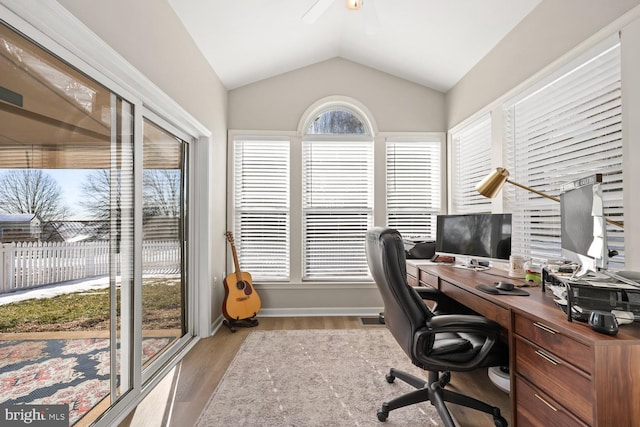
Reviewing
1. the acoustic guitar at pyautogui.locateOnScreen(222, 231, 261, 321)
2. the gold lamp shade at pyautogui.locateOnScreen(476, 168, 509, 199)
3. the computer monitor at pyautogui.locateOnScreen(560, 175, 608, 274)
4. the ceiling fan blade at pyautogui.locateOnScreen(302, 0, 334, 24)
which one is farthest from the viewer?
the acoustic guitar at pyautogui.locateOnScreen(222, 231, 261, 321)

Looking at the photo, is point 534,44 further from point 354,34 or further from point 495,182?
point 354,34

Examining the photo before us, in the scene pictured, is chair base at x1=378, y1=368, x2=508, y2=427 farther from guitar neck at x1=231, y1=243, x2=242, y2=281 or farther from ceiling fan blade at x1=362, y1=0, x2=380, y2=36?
ceiling fan blade at x1=362, y1=0, x2=380, y2=36

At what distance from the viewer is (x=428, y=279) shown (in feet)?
8.64

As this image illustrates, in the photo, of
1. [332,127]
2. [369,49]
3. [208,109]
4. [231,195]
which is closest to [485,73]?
[369,49]

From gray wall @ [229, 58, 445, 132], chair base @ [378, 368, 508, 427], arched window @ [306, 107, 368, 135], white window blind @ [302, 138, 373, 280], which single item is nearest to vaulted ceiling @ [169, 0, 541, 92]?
gray wall @ [229, 58, 445, 132]

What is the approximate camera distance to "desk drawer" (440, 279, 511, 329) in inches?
63.5

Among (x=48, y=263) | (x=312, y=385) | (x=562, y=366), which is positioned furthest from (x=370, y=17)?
(x=312, y=385)

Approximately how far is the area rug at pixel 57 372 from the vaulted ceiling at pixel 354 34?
2318mm

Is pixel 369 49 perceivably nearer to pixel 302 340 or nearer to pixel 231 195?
pixel 231 195

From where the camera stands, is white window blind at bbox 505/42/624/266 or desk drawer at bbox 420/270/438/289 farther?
desk drawer at bbox 420/270/438/289

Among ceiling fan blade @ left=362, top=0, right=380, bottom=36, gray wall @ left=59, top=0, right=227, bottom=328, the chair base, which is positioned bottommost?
the chair base

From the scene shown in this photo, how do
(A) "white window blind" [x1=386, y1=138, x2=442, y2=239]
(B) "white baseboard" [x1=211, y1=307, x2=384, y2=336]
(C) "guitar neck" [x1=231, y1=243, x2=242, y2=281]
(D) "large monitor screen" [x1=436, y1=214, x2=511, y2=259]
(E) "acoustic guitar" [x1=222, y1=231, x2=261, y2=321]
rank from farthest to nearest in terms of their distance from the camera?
(A) "white window blind" [x1=386, y1=138, x2=442, y2=239], (B) "white baseboard" [x1=211, y1=307, x2=384, y2=336], (C) "guitar neck" [x1=231, y1=243, x2=242, y2=281], (E) "acoustic guitar" [x1=222, y1=231, x2=261, y2=321], (D) "large monitor screen" [x1=436, y1=214, x2=511, y2=259]

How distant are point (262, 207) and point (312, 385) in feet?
7.13

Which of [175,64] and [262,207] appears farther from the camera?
[262,207]
